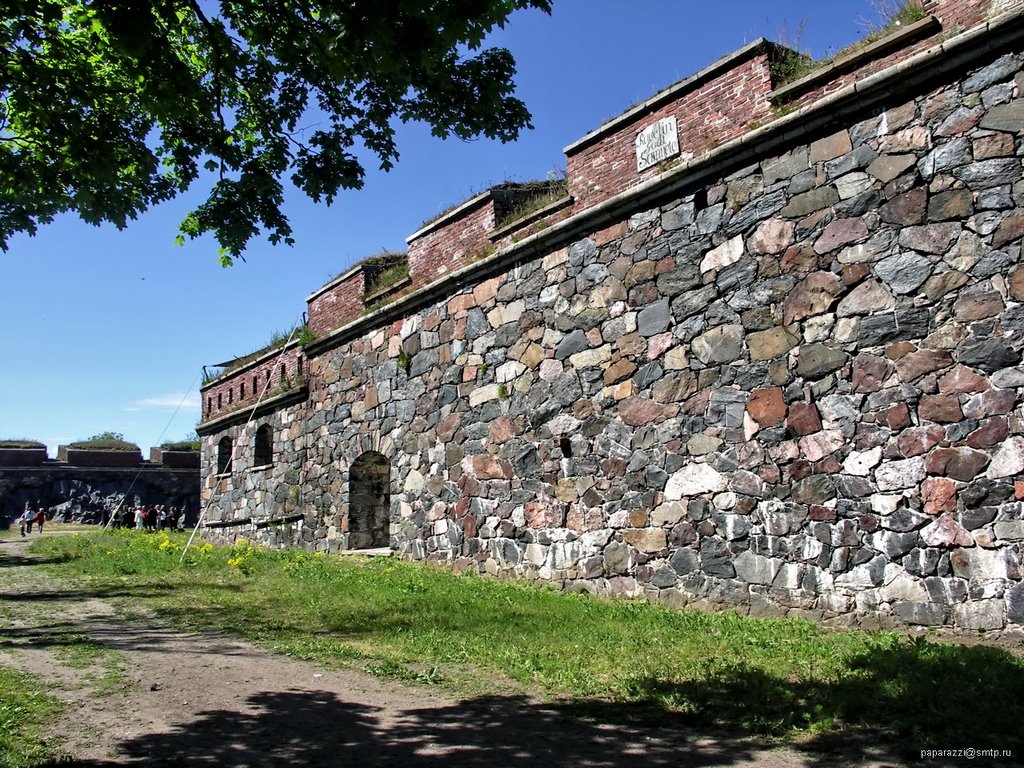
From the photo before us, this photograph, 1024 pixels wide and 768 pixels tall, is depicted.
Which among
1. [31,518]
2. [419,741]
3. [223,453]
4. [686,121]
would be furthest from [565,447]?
[31,518]

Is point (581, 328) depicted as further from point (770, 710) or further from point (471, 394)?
point (770, 710)

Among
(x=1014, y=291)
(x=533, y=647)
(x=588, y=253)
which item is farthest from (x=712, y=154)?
(x=533, y=647)

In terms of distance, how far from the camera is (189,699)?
4426 millimetres

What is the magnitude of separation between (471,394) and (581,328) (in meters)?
2.11

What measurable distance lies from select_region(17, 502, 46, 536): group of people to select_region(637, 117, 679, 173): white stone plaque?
2308 centimetres

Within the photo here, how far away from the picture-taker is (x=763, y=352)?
21.5 feet

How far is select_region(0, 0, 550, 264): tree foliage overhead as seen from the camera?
4676 millimetres

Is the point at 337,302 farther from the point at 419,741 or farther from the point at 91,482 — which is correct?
the point at 91,482

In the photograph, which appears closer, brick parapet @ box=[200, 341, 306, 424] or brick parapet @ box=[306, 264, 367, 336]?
brick parapet @ box=[306, 264, 367, 336]

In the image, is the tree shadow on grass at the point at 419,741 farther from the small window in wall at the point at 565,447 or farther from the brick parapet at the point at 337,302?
the brick parapet at the point at 337,302

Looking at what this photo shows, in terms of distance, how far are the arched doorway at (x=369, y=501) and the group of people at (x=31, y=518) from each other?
16.4 m

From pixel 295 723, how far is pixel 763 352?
4680 millimetres

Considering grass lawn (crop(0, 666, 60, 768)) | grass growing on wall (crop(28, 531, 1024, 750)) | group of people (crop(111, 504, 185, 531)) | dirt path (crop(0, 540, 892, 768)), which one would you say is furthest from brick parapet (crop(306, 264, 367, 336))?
group of people (crop(111, 504, 185, 531))

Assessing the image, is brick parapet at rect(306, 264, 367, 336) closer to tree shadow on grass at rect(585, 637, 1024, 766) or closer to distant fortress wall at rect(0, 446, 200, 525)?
tree shadow on grass at rect(585, 637, 1024, 766)
